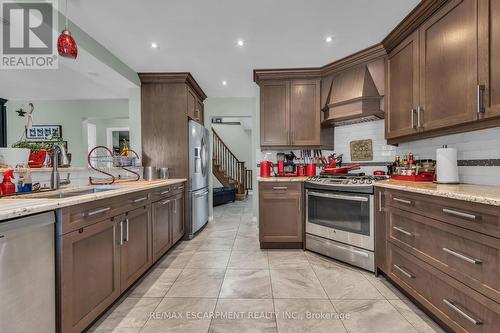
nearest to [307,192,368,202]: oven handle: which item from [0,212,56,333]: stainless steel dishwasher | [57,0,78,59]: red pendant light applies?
[0,212,56,333]: stainless steel dishwasher

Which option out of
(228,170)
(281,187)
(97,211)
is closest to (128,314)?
(97,211)

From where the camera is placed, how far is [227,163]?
8.43 meters

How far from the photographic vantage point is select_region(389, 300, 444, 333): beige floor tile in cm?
159

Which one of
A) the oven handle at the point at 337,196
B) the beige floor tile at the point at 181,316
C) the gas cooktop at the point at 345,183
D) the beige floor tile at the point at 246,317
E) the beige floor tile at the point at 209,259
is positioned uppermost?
the gas cooktop at the point at 345,183

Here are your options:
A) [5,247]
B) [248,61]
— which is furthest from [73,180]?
[248,61]

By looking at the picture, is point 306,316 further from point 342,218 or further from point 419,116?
point 419,116

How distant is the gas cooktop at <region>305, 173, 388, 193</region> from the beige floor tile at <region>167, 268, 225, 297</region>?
1.47 meters

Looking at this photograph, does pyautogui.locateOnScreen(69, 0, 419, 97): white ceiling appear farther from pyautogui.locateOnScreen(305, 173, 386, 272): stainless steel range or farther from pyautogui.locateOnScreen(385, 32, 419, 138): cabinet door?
pyautogui.locateOnScreen(305, 173, 386, 272): stainless steel range

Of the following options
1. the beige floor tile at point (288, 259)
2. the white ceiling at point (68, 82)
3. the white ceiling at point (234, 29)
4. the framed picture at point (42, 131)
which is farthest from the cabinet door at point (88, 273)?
the framed picture at point (42, 131)

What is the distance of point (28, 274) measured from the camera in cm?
113

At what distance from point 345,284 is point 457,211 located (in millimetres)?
1193

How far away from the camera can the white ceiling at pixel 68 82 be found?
2861mm

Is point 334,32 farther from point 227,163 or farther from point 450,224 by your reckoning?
point 227,163

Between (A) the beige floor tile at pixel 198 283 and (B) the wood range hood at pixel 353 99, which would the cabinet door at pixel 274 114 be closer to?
(B) the wood range hood at pixel 353 99
